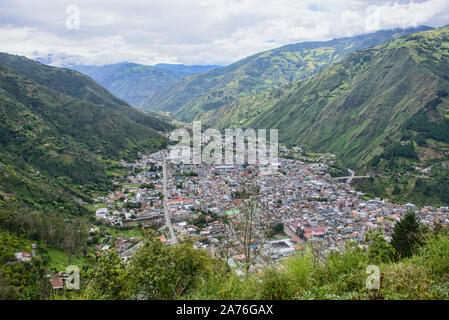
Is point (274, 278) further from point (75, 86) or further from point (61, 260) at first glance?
point (75, 86)

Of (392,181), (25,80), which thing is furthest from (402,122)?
(25,80)

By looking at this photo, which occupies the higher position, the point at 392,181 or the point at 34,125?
the point at 34,125

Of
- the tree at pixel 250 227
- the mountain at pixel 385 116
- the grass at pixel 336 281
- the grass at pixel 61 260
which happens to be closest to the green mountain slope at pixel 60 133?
the grass at pixel 61 260

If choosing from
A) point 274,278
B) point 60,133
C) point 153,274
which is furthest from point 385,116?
point 153,274

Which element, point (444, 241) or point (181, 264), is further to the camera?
point (181, 264)

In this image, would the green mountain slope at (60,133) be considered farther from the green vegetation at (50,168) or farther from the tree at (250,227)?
the tree at (250,227)
